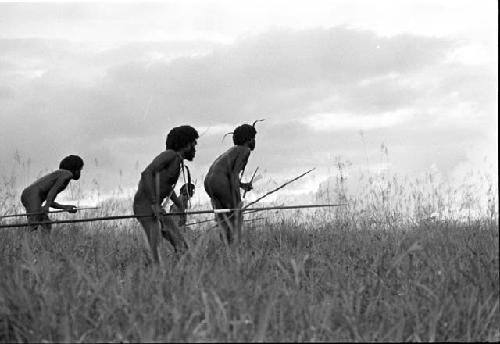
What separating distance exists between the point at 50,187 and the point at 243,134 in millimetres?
2786

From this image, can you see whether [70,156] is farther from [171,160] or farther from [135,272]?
[135,272]

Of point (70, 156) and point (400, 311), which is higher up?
point (70, 156)

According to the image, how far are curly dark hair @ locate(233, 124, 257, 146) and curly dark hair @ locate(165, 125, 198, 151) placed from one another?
100 centimetres

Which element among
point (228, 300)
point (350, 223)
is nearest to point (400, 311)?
point (228, 300)

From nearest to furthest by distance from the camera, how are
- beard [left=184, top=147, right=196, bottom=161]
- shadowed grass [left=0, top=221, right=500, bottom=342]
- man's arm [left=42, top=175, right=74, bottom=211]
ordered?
shadowed grass [left=0, top=221, right=500, bottom=342] < beard [left=184, top=147, right=196, bottom=161] < man's arm [left=42, top=175, right=74, bottom=211]

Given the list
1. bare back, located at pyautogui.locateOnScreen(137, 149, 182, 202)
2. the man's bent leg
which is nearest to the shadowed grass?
the man's bent leg

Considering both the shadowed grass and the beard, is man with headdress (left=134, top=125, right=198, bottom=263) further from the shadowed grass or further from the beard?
the shadowed grass

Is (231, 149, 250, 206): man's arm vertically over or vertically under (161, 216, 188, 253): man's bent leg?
over

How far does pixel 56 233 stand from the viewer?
7.57m

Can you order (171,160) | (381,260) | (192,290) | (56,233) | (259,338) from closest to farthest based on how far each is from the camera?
(259,338) → (192,290) → (381,260) → (171,160) → (56,233)

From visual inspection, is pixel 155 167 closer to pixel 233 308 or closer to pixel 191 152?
pixel 191 152

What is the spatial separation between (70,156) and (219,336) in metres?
6.49

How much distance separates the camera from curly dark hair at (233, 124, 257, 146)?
22.6 ft

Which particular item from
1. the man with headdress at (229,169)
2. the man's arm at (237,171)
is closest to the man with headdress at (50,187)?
the man with headdress at (229,169)
